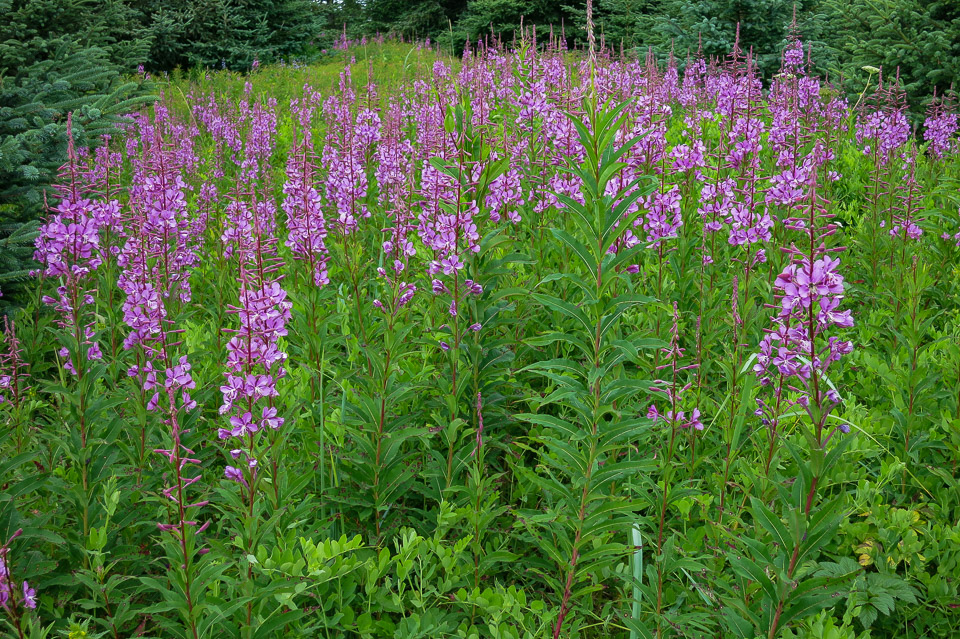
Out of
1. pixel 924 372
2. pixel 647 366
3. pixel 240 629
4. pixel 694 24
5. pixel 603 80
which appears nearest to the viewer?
pixel 240 629

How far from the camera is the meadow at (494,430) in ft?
7.26

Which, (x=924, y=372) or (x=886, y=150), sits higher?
(x=886, y=150)

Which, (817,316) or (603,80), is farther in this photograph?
(603,80)

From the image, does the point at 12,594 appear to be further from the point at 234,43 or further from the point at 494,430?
the point at 234,43

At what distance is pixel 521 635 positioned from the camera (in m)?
2.47

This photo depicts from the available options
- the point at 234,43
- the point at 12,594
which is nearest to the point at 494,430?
the point at 12,594

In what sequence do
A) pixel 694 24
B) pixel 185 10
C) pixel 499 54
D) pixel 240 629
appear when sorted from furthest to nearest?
1. pixel 185 10
2. pixel 694 24
3. pixel 499 54
4. pixel 240 629

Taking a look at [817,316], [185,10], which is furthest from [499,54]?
[185,10]

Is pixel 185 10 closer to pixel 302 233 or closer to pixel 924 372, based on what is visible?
pixel 302 233

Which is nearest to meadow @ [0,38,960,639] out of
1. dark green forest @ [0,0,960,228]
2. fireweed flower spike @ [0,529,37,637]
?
fireweed flower spike @ [0,529,37,637]

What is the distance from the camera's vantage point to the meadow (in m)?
2.21

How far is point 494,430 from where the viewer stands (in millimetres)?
3322

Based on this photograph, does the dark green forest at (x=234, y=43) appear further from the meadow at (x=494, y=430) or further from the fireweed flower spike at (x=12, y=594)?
the fireweed flower spike at (x=12, y=594)

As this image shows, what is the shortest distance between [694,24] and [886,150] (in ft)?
22.0
